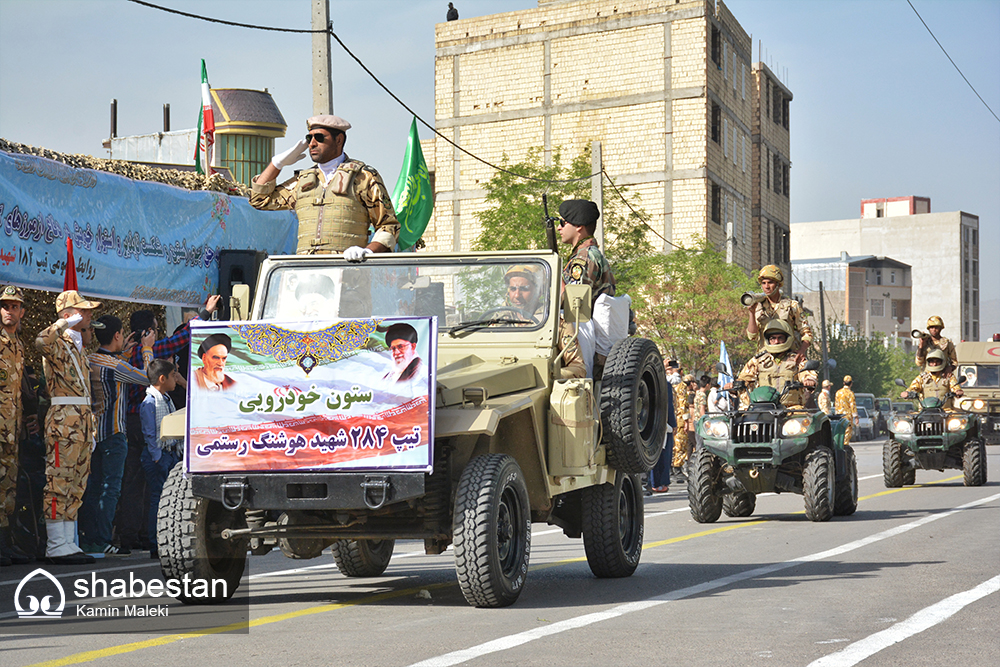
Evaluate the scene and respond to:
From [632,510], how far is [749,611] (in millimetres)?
2149

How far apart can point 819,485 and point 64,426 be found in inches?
→ 300

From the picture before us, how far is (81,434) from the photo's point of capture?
10.6 meters

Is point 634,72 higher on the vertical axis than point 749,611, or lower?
higher

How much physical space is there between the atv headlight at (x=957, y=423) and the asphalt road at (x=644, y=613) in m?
7.87

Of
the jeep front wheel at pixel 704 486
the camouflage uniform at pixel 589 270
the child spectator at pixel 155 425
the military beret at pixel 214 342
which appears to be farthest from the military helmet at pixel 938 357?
the military beret at pixel 214 342

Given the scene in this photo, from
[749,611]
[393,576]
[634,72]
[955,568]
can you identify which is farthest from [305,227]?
[634,72]

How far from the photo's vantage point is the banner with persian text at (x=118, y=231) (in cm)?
1123

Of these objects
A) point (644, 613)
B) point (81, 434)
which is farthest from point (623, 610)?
point (81, 434)

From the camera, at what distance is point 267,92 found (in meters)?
44.1

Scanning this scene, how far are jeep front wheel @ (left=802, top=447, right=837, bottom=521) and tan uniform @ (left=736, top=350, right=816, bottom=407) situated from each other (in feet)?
2.85

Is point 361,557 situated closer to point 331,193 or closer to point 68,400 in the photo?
point 331,193

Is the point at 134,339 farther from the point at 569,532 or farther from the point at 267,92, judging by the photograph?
the point at 267,92

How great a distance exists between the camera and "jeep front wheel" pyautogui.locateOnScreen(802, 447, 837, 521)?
13.9 m

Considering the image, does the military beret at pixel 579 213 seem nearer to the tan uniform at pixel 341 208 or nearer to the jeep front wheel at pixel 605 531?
the tan uniform at pixel 341 208
